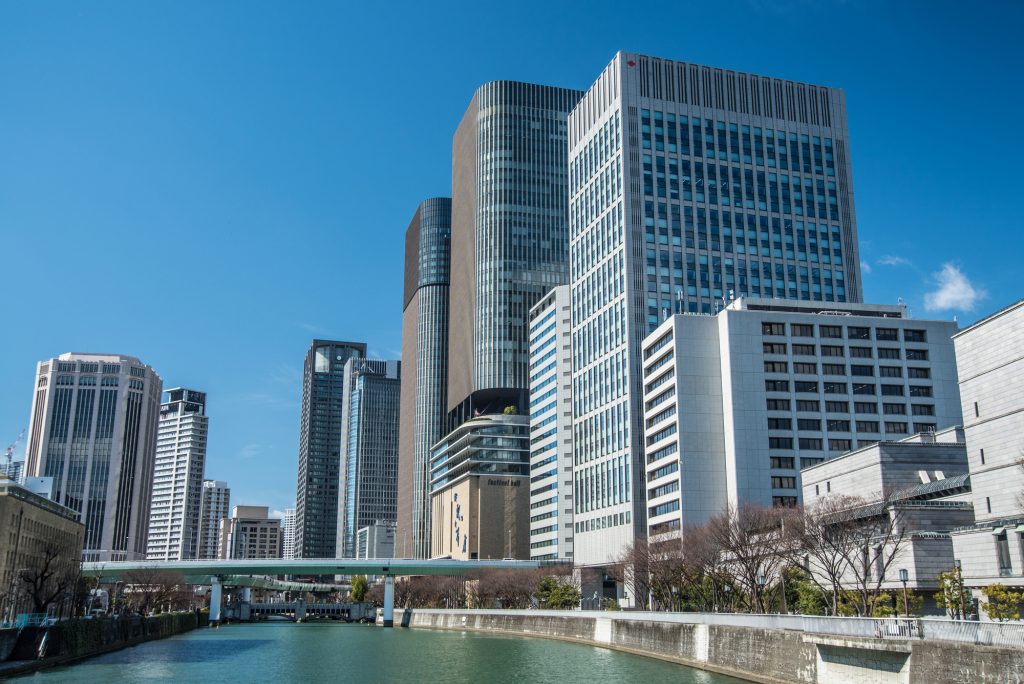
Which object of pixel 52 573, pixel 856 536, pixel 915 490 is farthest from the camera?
pixel 52 573

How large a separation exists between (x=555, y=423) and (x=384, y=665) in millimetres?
108216

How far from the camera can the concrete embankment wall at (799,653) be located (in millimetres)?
41141

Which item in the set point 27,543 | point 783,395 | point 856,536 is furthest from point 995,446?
point 27,543

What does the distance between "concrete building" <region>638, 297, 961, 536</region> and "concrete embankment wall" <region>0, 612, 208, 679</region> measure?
7219 cm

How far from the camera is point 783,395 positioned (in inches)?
5084

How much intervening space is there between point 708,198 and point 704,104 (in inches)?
714

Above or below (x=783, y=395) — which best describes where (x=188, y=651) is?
below

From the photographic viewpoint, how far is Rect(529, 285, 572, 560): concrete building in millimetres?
184875

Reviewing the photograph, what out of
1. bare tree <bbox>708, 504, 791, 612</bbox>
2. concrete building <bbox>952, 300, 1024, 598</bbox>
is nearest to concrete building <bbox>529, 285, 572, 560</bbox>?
bare tree <bbox>708, 504, 791, 612</bbox>

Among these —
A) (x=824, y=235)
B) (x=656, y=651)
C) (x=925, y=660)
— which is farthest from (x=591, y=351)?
(x=925, y=660)

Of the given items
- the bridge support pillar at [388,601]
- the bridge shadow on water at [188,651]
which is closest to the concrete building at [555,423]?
the bridge support pillar at [388,601]

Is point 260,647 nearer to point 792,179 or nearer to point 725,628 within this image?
point 725,628

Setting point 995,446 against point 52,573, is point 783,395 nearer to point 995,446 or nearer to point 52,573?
point 995,446

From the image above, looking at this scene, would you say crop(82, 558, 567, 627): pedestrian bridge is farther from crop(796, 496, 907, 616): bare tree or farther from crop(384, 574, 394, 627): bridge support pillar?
crop(796, 496, 907, 616): bare tree
